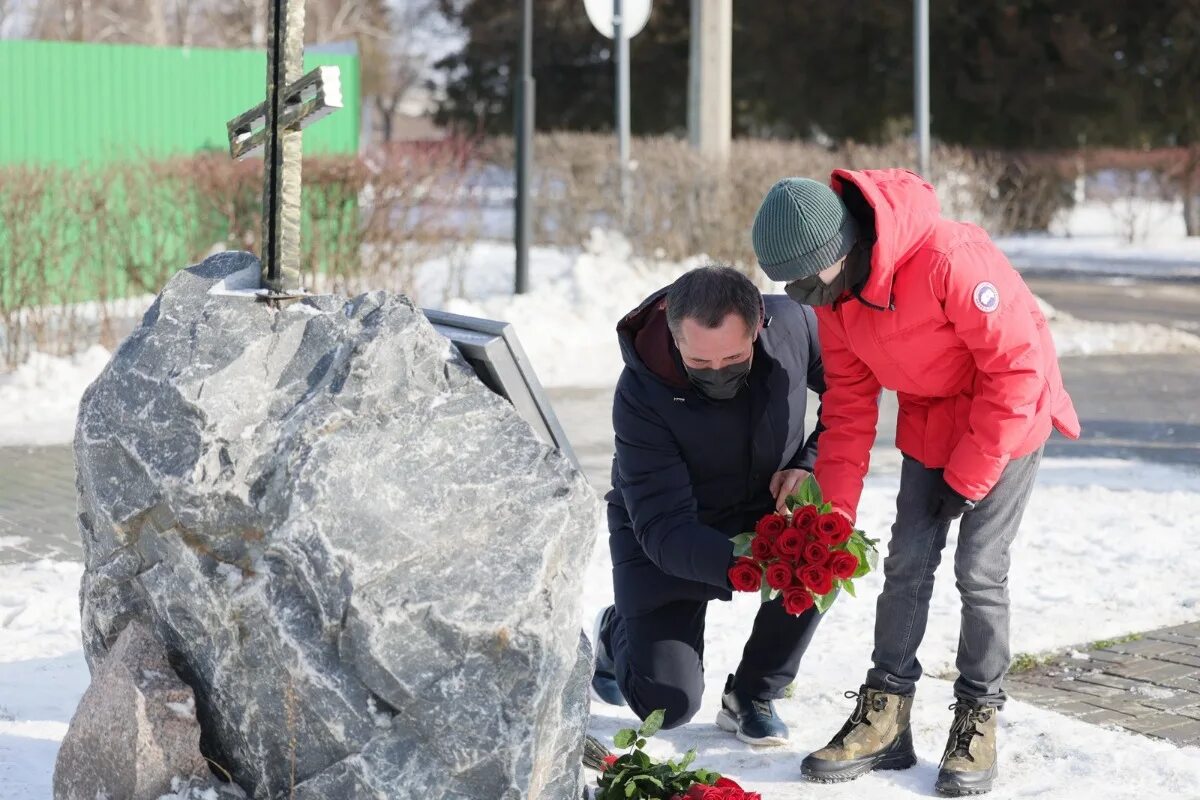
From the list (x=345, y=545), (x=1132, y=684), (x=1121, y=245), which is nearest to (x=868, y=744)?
(x=1132, y=684)

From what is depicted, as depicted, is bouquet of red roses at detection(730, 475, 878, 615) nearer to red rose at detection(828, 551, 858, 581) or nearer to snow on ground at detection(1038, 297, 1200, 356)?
red rose at detection(828, 551, 858, 581)

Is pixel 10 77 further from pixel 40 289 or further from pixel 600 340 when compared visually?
pixel 600 340

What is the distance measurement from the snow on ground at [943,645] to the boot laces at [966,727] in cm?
13

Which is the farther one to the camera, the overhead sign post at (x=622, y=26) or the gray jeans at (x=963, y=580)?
the overhead sign post at (x=622, y=26)

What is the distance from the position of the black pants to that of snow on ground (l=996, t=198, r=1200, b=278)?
16.6m

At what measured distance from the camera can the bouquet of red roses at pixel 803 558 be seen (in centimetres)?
341

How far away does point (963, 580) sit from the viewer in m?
3.71

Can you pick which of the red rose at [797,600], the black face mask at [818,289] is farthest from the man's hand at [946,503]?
the black face mask at [818,289]

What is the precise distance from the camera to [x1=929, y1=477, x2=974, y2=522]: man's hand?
358 centimetres

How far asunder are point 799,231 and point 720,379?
52cm

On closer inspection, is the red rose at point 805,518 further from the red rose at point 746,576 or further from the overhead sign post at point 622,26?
the overhead sign post at point 622,26

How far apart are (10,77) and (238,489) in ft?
35.3

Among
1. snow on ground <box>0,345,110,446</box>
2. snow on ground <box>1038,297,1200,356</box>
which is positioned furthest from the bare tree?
snow on ground <box>0,345,110,446</box>

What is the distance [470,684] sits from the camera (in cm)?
281
